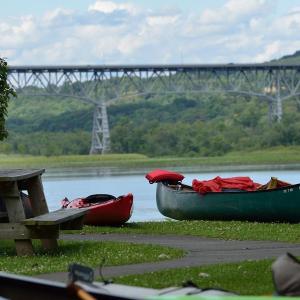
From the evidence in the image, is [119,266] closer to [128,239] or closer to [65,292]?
[128,239]

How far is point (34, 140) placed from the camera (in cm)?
16150

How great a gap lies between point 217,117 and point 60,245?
540ft

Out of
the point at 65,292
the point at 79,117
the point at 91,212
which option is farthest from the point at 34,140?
the point at 65,292

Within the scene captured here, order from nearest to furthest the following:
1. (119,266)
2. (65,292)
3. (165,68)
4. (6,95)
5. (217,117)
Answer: (65,292), (119,266), (6,95), (165,68), (217,117)

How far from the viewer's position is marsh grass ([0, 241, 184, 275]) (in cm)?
1656

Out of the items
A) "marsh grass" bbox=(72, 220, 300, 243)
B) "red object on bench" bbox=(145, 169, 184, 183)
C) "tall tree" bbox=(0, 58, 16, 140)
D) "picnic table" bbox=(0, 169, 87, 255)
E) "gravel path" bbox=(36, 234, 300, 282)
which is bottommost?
"marsh grass" bbox=(72, 220, 300, 243)

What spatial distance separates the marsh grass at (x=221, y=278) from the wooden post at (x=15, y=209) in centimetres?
388

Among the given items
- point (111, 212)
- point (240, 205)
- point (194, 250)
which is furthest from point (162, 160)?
point (194, 250)

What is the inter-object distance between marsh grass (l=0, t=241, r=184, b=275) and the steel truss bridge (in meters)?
91.0

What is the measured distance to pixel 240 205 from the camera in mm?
26453

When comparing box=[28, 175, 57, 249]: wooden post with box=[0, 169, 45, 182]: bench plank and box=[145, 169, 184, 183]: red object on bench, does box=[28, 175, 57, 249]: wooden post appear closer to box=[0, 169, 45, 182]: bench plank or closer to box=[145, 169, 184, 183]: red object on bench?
box=[0, 169, 45, 182]: bench plank

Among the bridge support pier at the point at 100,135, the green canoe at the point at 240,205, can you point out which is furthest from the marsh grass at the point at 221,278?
the bridge support pier at the point at 100,135

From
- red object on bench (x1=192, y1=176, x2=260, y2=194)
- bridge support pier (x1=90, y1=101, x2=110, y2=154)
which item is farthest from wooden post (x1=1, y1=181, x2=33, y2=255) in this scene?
bridge support pier (x1=90, y1=101, x2=110, y2=154)

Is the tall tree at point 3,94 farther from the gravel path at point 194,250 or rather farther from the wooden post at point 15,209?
the wooden post at point 15,209
